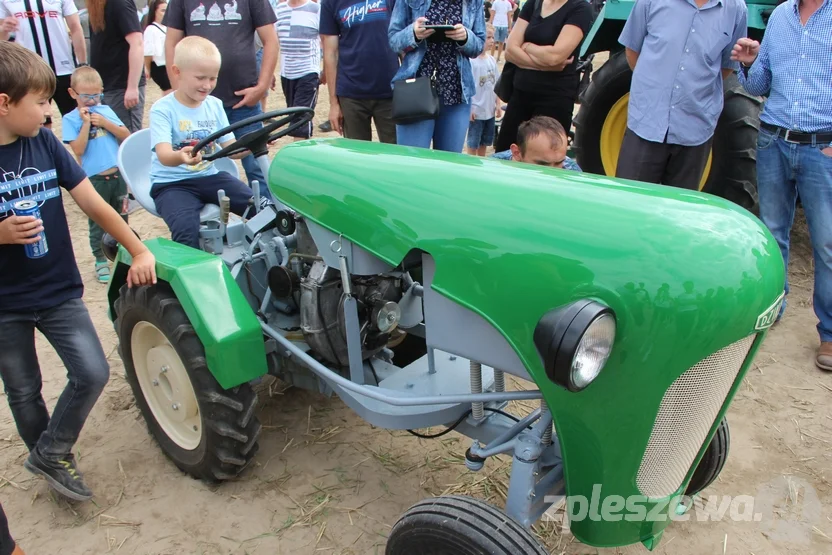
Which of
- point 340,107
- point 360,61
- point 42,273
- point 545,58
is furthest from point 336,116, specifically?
point 42,273

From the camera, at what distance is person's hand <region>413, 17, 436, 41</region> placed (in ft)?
11.9

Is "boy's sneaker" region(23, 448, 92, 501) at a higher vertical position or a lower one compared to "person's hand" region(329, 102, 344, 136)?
lower

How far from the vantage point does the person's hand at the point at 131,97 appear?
5051mm

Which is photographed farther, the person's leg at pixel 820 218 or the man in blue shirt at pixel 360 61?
the man in blue shirt at pixel 360 61

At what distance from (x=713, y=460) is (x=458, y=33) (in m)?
2.55

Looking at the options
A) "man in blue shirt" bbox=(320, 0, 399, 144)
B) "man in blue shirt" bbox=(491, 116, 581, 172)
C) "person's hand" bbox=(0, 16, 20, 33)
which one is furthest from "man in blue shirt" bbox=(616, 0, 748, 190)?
"person's hand" bbox=(0, 16, 20, 33)

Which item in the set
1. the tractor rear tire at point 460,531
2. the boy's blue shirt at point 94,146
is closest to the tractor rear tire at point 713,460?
the tractor rear tire at point 460,531

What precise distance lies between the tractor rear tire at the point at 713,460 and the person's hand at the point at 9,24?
519 cm

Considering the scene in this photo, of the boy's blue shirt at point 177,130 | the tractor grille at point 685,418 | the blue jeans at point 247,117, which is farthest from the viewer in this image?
the blue jeans at point 247,117

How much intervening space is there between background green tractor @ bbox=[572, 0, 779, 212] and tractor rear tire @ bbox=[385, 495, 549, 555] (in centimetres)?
315

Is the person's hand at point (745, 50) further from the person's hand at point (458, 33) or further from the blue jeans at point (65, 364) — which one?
the blue jeans at point (65, 364)

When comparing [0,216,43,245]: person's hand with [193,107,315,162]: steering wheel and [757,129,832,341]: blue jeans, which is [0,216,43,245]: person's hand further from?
[757,129,832,341]: blue jeans

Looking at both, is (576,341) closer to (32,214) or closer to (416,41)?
(32,214)

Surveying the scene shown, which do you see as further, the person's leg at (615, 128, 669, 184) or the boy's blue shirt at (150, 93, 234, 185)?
the person's leg at (615, 128, 669, 184)
